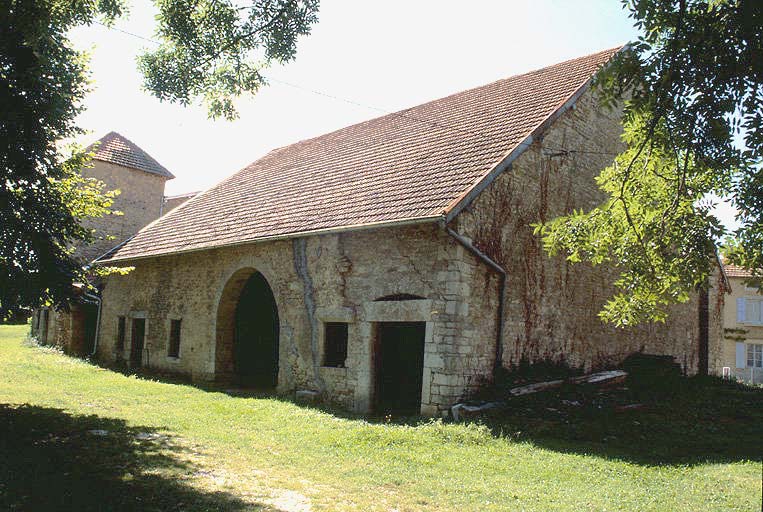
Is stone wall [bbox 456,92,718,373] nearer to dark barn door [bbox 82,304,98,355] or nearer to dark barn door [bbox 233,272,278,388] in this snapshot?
dark barn door [bbox 233,272,278,388]

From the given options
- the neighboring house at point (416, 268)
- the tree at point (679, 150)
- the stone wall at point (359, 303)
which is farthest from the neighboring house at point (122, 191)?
the tree at point (679, 150)

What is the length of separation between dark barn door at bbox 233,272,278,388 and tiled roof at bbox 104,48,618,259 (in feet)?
6.30

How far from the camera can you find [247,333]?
1512 centimetres

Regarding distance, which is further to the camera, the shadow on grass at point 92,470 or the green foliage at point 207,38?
the green foliage at point 207,38

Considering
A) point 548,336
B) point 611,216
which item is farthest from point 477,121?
point 611,216

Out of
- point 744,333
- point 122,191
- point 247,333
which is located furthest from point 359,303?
point 744,333

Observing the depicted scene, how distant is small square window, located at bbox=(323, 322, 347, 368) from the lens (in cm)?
1175

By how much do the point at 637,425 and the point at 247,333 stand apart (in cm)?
954

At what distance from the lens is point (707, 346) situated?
16562 millimetres

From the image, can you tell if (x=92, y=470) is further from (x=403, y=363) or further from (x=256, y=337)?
(x=256, y=337)

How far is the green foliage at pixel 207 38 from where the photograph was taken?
7243mm

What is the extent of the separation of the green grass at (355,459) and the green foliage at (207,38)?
441 centimetres

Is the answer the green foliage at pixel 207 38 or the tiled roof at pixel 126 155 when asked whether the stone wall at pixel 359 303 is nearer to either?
the green foliage at pixel 207 38

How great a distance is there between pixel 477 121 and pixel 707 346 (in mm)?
9561
